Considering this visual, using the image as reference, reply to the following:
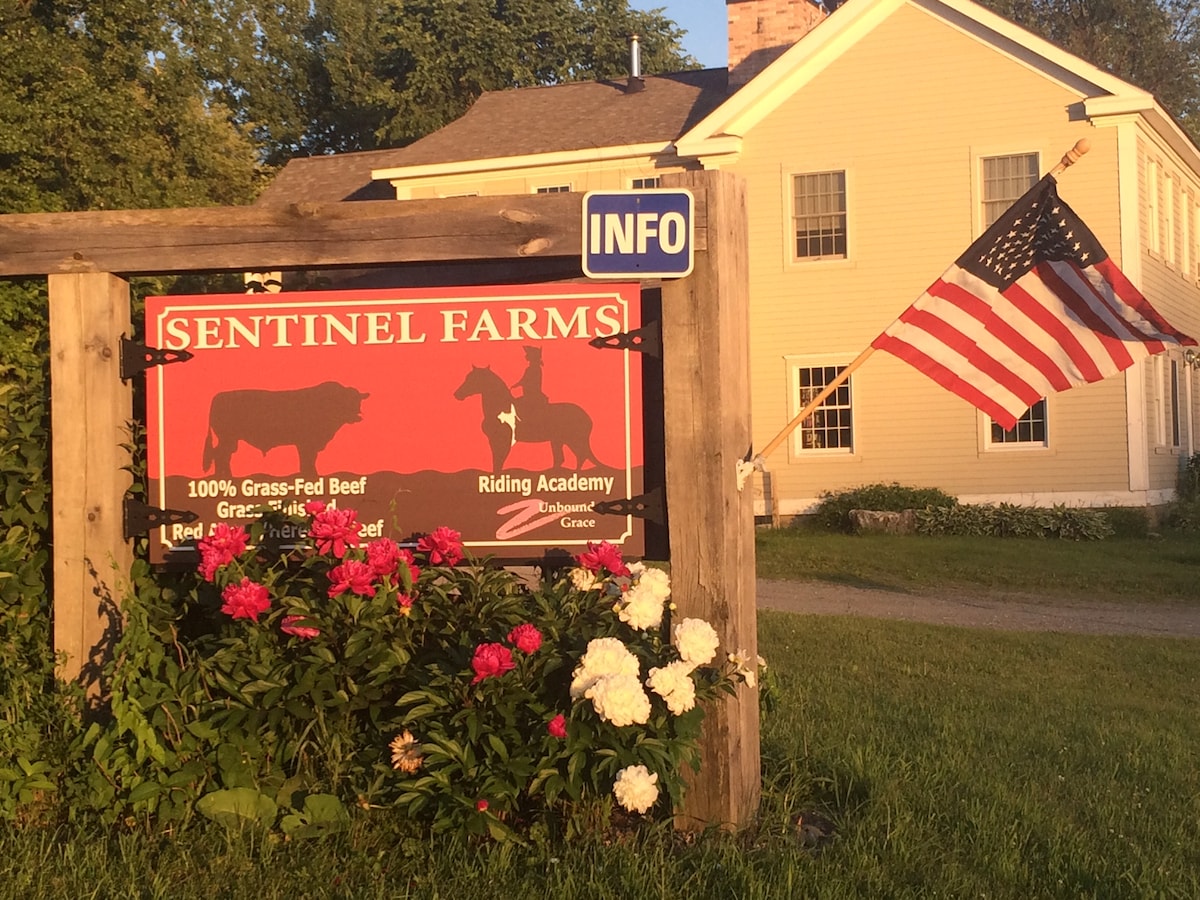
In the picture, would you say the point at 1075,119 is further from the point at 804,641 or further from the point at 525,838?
the point at 525,838

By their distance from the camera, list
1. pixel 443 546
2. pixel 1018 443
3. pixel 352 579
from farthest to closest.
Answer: pixel 1018 443
pixel 443 546
pixel 352 579

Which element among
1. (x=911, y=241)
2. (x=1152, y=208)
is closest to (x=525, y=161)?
(x=911, y=241)

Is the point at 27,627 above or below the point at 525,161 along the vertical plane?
below

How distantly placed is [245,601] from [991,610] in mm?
10485

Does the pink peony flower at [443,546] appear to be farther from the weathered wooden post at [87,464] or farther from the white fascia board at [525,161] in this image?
the white fascia board at [525,161]

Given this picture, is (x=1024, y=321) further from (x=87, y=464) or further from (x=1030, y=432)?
(x=1030, y=432)

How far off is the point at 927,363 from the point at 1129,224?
696 inches

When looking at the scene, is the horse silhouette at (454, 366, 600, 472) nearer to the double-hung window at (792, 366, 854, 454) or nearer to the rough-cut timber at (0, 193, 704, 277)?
the rough-cut timber at (0, 193, 704, 277)

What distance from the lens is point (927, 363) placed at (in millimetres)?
5562

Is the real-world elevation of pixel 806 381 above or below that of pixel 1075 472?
above

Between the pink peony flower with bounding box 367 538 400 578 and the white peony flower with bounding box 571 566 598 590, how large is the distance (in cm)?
62

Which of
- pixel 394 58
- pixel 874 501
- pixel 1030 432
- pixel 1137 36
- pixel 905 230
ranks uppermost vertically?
pixel 1137 36

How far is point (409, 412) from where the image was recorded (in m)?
5.05

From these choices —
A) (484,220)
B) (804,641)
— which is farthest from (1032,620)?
(484,220)
